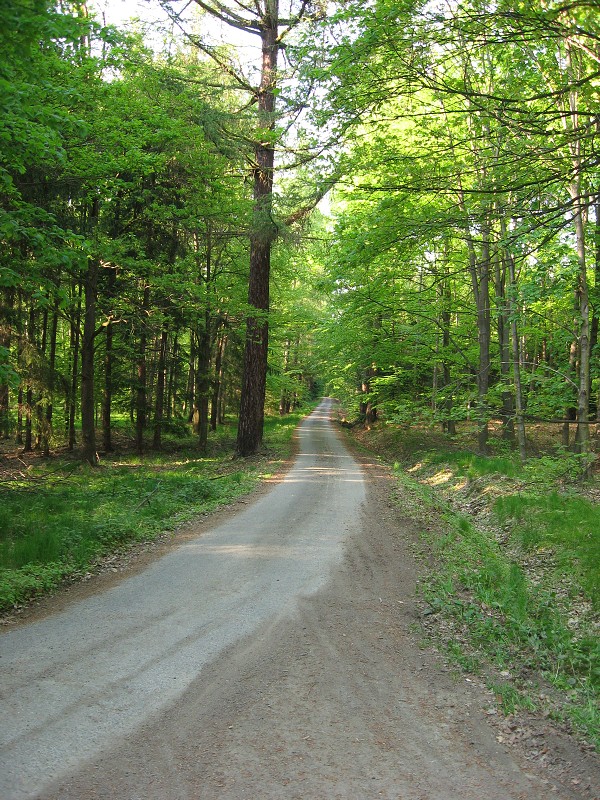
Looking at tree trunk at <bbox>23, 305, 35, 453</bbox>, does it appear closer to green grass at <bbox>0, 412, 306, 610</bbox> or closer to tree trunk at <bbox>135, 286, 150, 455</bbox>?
green grass at <bbox>0, 412, 306, 610</bbox>

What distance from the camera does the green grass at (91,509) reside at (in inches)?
256

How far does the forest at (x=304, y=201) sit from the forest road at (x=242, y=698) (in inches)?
128

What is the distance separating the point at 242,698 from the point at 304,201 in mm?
14746

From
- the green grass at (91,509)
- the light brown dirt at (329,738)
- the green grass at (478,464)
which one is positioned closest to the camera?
the light brown dirt at (329,738)

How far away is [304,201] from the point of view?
1628 centimetres

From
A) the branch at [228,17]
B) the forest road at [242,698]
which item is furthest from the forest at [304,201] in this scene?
the forest road at [242,698]

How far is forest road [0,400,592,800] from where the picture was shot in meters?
3.12

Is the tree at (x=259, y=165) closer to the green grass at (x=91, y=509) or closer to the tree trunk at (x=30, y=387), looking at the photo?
the green grass at (x=91, y=509)

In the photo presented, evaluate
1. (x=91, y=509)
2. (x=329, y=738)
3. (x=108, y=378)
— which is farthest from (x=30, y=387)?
(x=329, y=738)

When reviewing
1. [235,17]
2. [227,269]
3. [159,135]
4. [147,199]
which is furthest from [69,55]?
[227,269]

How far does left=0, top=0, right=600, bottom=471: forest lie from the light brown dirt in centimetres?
387

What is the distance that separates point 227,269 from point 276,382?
32.3 ft

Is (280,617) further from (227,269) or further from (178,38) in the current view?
→ (227,269)

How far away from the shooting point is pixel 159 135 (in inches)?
472
